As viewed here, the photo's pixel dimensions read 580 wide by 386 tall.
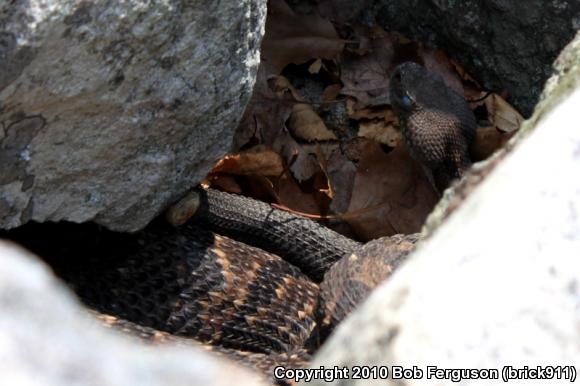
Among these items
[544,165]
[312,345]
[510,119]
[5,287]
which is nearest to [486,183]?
[544,165]

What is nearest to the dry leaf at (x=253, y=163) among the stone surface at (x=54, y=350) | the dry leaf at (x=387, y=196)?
the dry leaf at (x=387, y=196)

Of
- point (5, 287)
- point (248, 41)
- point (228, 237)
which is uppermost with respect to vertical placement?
point (5, 287)

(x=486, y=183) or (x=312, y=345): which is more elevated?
(x=486, y=183)

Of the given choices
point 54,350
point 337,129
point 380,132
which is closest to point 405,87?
point 380,132

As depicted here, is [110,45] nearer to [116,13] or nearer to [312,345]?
[116,13]

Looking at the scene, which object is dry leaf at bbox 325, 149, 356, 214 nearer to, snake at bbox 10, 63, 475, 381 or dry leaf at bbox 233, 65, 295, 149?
snake at bbox 10, 63, 475, 381

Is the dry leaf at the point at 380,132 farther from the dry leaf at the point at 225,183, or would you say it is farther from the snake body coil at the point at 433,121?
the dry leaf at the point at 225,183
